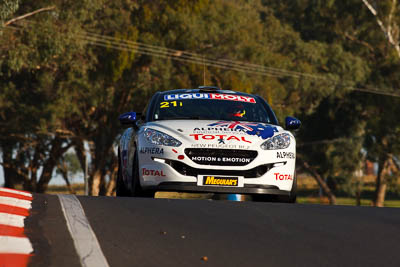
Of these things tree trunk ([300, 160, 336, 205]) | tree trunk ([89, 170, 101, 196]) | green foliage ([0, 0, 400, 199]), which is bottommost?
tree trunk ([300, 160, 336, 205])

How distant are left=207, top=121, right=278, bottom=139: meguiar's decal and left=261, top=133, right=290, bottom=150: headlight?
76 millimetres

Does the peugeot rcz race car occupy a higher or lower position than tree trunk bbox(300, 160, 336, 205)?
higher

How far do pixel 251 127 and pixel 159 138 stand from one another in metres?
1.17

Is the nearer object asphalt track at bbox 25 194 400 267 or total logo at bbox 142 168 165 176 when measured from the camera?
asphalt track at bbox 25 194 400 267

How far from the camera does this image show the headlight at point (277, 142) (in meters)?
10.4

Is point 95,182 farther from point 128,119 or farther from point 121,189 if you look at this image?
point 128,119

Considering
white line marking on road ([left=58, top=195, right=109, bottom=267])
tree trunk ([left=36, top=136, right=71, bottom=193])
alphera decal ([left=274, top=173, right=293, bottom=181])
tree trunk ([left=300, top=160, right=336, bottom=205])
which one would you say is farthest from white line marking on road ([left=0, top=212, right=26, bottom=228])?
tree trunk ([left=300, top=160, right=336, bottom=205])

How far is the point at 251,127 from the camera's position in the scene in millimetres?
10703

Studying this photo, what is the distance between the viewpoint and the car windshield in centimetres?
1135

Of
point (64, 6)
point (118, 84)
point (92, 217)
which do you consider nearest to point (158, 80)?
point (118, 84)

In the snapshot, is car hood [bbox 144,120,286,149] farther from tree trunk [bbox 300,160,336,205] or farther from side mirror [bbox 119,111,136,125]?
tree trunk [bbox 300,160,336,205]

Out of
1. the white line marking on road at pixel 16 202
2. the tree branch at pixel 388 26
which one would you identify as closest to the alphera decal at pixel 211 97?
the white line marking on road at pixel 16 202

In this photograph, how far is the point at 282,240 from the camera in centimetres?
693

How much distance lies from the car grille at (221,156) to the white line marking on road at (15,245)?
4110 millimetres
